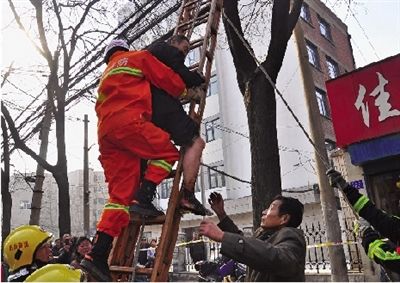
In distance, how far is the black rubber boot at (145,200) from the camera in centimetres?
262

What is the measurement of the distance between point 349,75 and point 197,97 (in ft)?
20.3

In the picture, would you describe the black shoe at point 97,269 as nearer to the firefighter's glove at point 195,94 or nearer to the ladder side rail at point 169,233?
the ladder side rail at point 169,233

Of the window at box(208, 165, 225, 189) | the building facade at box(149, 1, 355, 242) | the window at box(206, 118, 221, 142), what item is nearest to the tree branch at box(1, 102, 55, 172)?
the building facade at box(149, 1, 355, 242)

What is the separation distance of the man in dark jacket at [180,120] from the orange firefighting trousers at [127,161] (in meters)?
0.13

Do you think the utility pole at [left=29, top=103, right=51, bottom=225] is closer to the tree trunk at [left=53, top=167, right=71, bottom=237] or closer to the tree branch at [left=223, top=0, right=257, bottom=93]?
the tree trunk at [left=53, top=167, right=71, bottom=237]

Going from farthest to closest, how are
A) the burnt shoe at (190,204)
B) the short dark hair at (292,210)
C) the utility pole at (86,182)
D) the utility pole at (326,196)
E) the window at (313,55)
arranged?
1. the window at (313,55)
2. the utility pole at (86,182)
3. the utility pole at (326,196)
4. the burnt shoe at (190,204)
5. the short dark hair at (292,210)

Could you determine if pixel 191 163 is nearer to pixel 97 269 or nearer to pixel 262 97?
pixel 97 269

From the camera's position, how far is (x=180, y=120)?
2.89 meters

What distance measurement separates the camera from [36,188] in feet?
30.4

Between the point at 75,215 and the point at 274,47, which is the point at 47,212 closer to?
the point at 75,215

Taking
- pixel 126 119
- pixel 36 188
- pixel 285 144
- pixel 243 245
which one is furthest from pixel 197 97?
pixel 285 144

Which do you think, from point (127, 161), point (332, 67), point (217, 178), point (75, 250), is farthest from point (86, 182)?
point (332, 67)

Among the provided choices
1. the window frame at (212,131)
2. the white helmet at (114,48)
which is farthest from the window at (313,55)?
the white helmet at (114,48)

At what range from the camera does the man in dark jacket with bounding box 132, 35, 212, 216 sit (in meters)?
2.75
